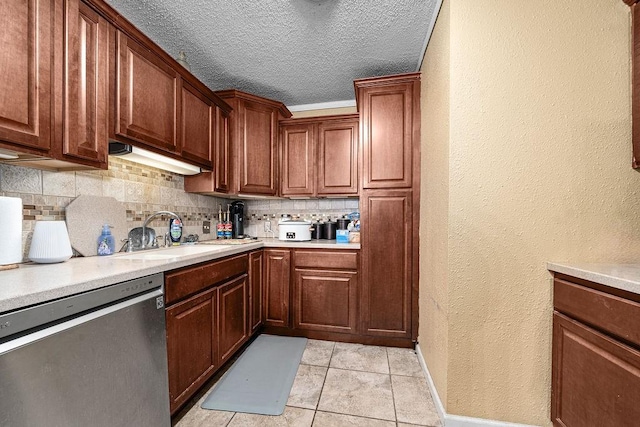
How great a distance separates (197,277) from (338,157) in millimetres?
1764

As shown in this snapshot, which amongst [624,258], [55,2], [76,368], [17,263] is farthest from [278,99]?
[624,258]

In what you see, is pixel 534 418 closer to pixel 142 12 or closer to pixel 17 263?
pixel 17 263

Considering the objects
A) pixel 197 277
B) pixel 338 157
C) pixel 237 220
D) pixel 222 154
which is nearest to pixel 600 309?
pixel 197 277

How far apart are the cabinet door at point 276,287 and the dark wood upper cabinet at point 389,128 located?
1.03 m

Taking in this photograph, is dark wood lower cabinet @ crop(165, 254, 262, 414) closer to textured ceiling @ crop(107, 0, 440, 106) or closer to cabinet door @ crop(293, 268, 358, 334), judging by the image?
cabinet door @ crop(293, 268, 358, 334)

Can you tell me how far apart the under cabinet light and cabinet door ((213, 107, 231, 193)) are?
19cm

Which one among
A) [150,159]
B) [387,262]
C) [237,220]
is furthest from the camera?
[237,220]

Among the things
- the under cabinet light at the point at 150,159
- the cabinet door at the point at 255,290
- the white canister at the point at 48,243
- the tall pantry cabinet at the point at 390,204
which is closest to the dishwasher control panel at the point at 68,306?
the white canister at the point at 48,243

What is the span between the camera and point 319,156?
275 centimetres

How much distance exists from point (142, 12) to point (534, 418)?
3.23 metres

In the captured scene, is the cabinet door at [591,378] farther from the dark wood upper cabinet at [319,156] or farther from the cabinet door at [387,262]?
the dark wood upper cabinet at [319,156]

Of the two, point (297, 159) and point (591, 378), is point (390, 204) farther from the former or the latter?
point (591, 378)

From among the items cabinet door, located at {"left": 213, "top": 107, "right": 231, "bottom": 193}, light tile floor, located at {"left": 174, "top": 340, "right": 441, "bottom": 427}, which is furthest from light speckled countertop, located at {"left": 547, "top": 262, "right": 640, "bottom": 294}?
cabinet door, located at {"left": 213, "top": 107, "right": 231, "bottom": 193}

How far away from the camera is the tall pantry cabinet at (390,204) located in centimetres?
219
